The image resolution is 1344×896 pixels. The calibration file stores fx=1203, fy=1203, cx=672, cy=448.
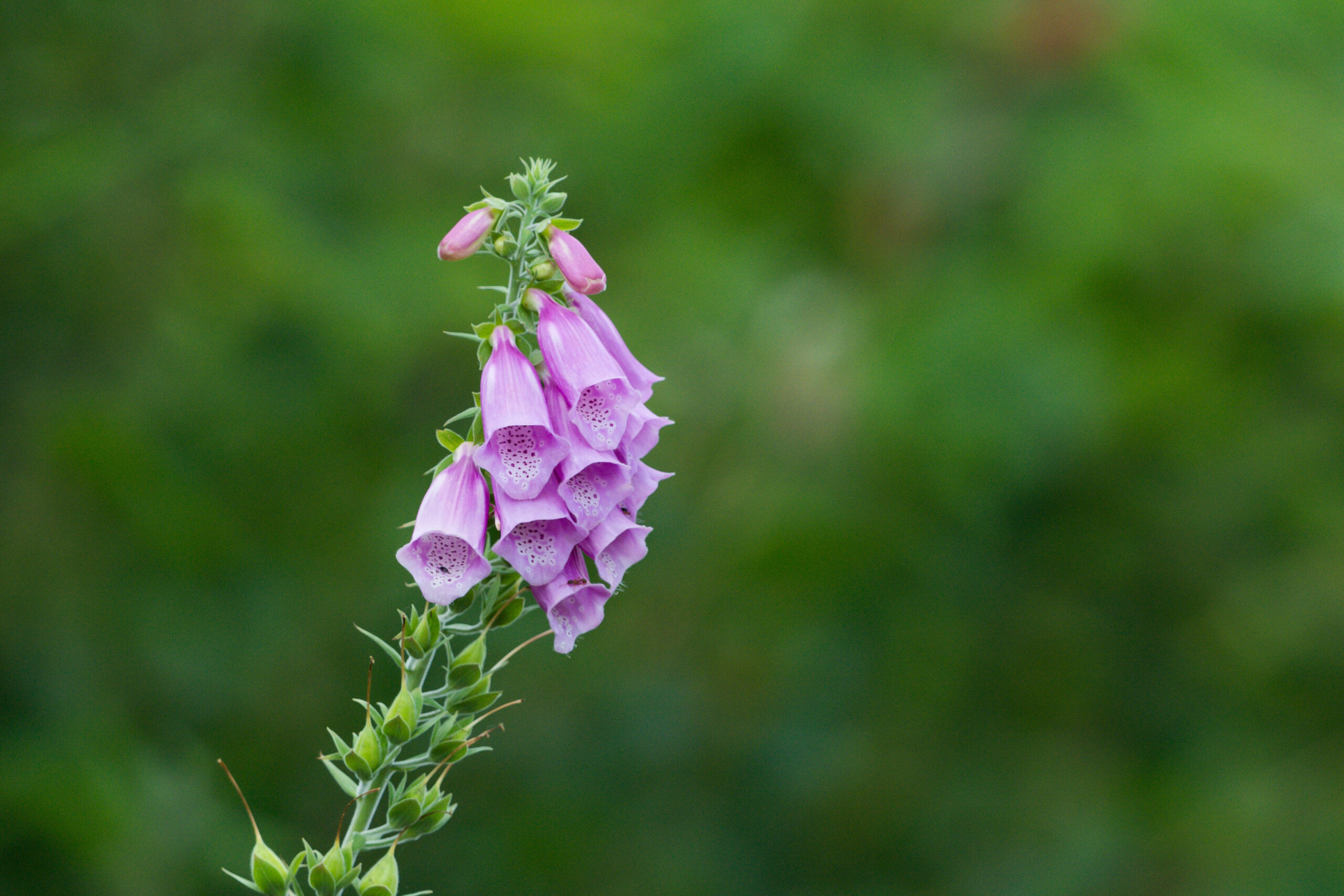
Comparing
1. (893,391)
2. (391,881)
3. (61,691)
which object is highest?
(893,391)

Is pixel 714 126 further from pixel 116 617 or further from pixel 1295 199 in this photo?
pixel 116 617

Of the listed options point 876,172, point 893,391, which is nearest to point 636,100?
point 876,172

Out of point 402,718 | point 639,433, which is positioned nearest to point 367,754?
point 402,718

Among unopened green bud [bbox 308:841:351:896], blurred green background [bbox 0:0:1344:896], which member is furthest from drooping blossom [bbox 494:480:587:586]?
blurred green background [bbox 0:0:1344:896]

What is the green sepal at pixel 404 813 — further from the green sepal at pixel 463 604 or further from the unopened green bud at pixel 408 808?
the green sepal at pixel 463 604

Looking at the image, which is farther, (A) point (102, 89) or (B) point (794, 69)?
(B) point (794, 69)
